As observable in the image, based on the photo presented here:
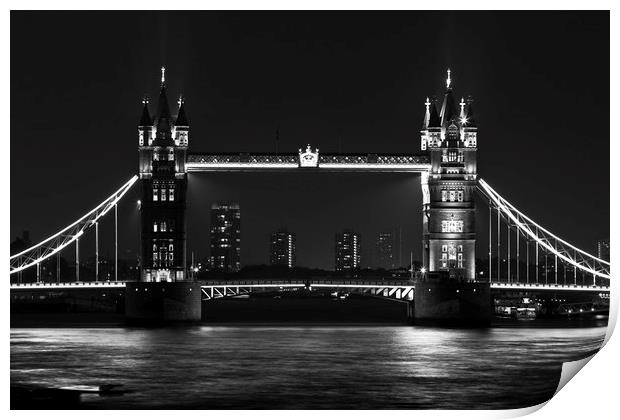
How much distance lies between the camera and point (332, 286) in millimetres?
86125

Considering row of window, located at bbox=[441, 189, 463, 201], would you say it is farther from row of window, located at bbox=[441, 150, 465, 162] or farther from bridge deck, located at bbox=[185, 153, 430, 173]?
bridge deck, located at bbox=[185, 153, 430, 173]

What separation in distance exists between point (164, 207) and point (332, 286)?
10496mm

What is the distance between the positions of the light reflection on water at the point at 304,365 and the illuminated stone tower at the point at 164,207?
17.8 feet

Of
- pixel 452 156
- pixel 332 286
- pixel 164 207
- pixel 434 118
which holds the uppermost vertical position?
pixel 434 118

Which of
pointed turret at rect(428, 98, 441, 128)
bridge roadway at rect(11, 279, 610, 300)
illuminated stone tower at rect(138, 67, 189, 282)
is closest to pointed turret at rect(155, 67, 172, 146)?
illuminated stone tower at rect(138, 67, 189, 282)

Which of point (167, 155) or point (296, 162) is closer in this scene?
point (296, 162)

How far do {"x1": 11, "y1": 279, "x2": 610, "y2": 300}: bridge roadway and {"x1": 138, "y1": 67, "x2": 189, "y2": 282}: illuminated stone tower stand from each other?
216 centimetres

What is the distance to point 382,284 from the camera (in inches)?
3445

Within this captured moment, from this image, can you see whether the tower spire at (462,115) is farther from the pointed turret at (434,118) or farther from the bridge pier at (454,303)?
the bridge pier at (454,303)

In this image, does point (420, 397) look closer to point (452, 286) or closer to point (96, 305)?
point (452, 286)

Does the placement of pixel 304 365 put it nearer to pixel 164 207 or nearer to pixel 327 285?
pixel 327 285

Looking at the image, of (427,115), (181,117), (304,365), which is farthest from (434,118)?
(304,365)

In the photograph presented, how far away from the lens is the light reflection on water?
45.7m
